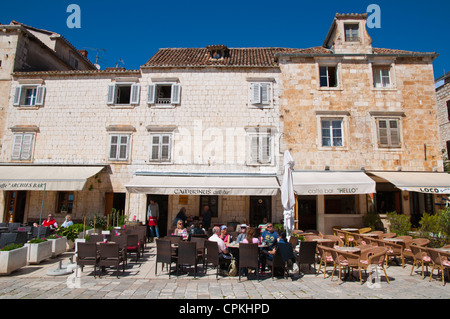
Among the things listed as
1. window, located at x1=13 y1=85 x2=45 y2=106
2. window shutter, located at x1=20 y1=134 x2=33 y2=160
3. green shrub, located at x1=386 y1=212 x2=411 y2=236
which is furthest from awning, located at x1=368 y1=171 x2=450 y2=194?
window, located at x1=13 y1=85 x2=45 y2=106

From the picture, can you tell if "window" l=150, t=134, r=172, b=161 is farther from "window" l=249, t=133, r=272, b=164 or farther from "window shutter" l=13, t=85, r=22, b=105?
"window shutter" l=13, t=85, r=22, b=105

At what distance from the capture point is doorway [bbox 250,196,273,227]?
13656 millimetres

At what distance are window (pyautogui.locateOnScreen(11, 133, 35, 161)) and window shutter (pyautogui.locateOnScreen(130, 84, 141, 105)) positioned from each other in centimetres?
562

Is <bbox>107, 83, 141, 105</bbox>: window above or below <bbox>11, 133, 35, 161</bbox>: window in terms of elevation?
above

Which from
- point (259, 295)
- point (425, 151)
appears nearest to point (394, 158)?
point (425, 151)

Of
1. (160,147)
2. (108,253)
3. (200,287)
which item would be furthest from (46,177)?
(200,287)

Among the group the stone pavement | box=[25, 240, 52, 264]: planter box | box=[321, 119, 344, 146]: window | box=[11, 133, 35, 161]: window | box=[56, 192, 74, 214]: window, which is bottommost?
the stone pavement

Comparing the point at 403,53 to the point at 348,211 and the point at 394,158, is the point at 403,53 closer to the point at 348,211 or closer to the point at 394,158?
the point at 394,158

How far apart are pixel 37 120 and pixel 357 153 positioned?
17.0 meters

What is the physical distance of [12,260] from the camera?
688cm

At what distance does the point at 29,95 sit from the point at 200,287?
593 inches

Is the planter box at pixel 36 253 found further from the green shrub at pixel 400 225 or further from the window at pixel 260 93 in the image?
the green shrub at pixel 400 225

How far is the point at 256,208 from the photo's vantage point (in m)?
13.7

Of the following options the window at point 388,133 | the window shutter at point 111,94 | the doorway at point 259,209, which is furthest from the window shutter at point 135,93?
the window at point 388,133
